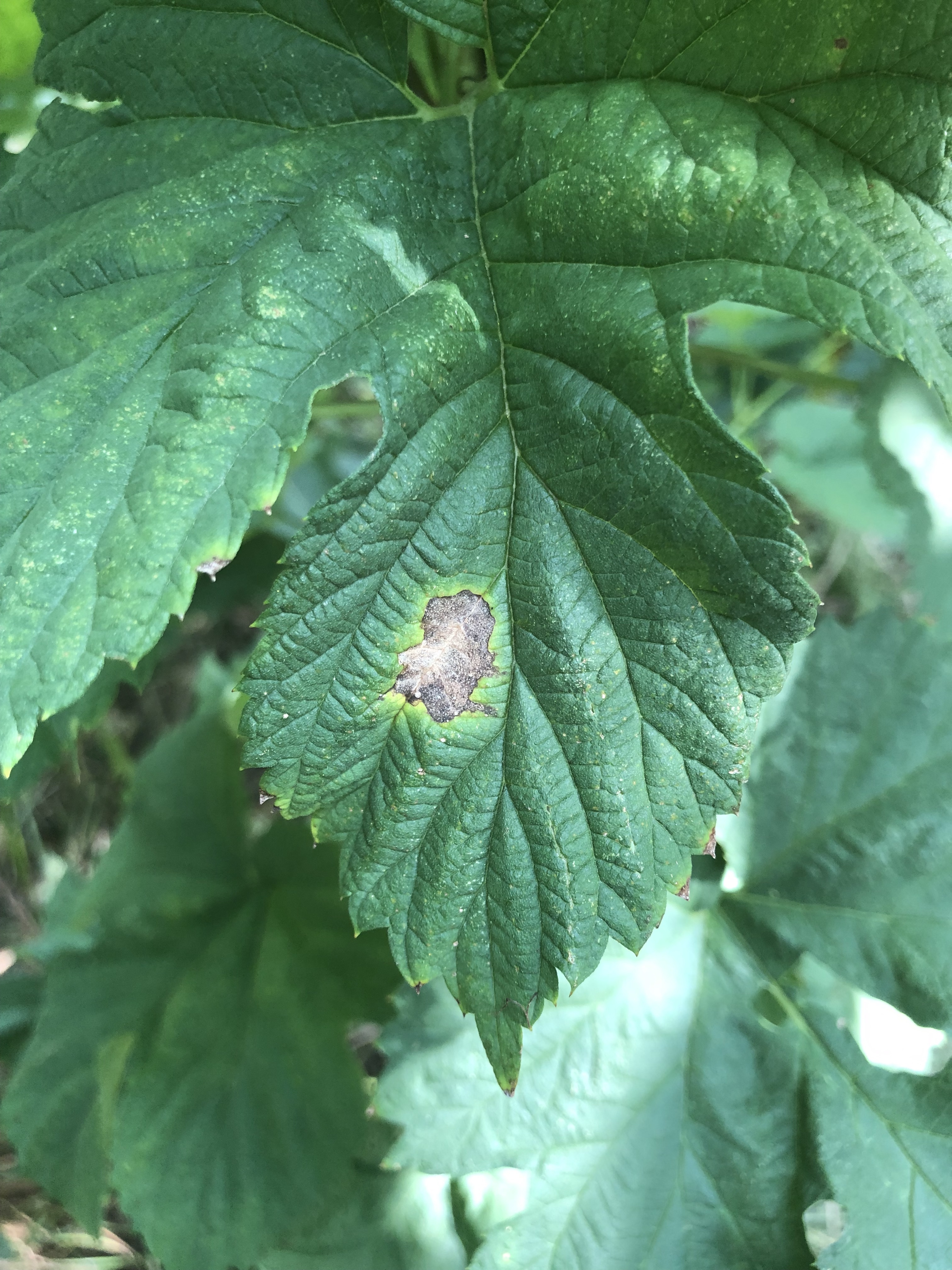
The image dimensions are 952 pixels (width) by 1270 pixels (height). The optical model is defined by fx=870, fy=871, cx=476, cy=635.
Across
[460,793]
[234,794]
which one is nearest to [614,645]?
[460,793]

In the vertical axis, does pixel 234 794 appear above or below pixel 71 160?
below

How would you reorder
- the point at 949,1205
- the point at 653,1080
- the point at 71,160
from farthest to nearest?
the point at 653,1080 < the point at 949,1205 < the point at 71,160

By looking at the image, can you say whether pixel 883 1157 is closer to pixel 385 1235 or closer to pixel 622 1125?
pixel 622 1125

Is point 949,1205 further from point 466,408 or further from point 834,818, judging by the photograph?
point 466,408

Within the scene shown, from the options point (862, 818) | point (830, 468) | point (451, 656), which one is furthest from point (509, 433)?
Answer: point (830, 468)

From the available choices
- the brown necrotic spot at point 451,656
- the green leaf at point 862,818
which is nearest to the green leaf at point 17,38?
the brown necrotic spot at point 451,656

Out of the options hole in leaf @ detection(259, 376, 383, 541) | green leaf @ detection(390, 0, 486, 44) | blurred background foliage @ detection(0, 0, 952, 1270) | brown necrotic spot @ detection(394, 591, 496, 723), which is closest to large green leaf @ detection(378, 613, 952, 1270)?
blurred background foliage @ detection(0, 0, 952, 1270)

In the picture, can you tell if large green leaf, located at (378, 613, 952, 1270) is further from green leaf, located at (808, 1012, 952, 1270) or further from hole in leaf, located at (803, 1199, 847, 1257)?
hole in leaf, located at (803, 1199, 847, 1257)

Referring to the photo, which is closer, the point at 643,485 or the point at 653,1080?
the point at 643,485
